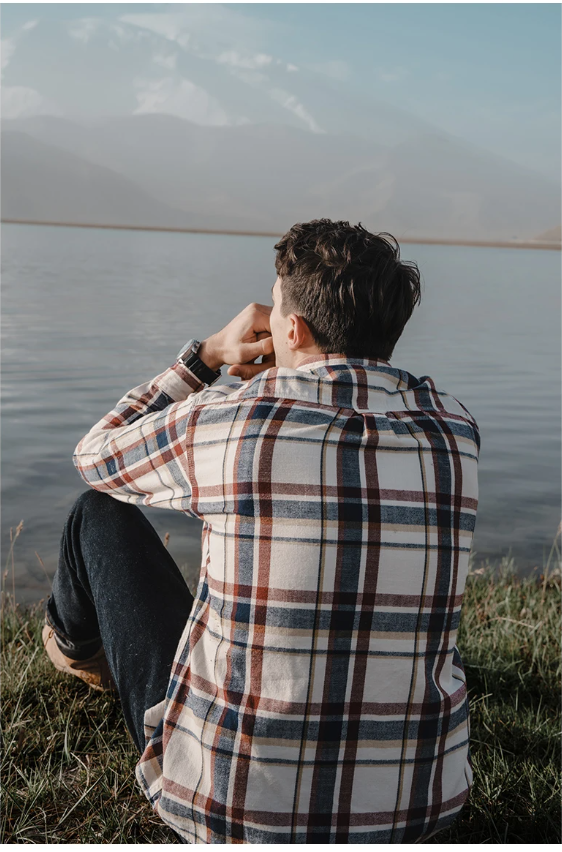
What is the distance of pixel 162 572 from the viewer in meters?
1.97

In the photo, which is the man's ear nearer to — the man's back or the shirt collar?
the shirt collar

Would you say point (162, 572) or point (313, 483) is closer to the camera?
point (313, 483)

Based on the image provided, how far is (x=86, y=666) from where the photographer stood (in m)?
2.50

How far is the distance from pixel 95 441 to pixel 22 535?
3.28 meters

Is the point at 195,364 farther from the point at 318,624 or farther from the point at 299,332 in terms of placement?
the point at 318,624

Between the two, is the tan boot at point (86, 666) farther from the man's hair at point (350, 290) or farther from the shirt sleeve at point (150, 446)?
the man's hair at point (350, 290)

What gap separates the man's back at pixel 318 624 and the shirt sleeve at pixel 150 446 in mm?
58

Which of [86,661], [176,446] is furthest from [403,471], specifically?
[86,661]

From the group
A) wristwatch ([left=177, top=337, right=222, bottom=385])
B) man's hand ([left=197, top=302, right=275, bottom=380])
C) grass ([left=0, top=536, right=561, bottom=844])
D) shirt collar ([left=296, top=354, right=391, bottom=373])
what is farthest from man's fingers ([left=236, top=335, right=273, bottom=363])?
grass ([left=0, top=536, right=561, bottom=844])

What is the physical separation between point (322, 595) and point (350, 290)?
67 cm

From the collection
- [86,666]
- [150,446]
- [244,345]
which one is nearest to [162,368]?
[86,666]

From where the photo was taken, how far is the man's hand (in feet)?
6.91

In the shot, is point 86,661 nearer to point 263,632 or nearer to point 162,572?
point 162,572

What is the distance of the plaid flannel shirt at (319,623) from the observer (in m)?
1.48
